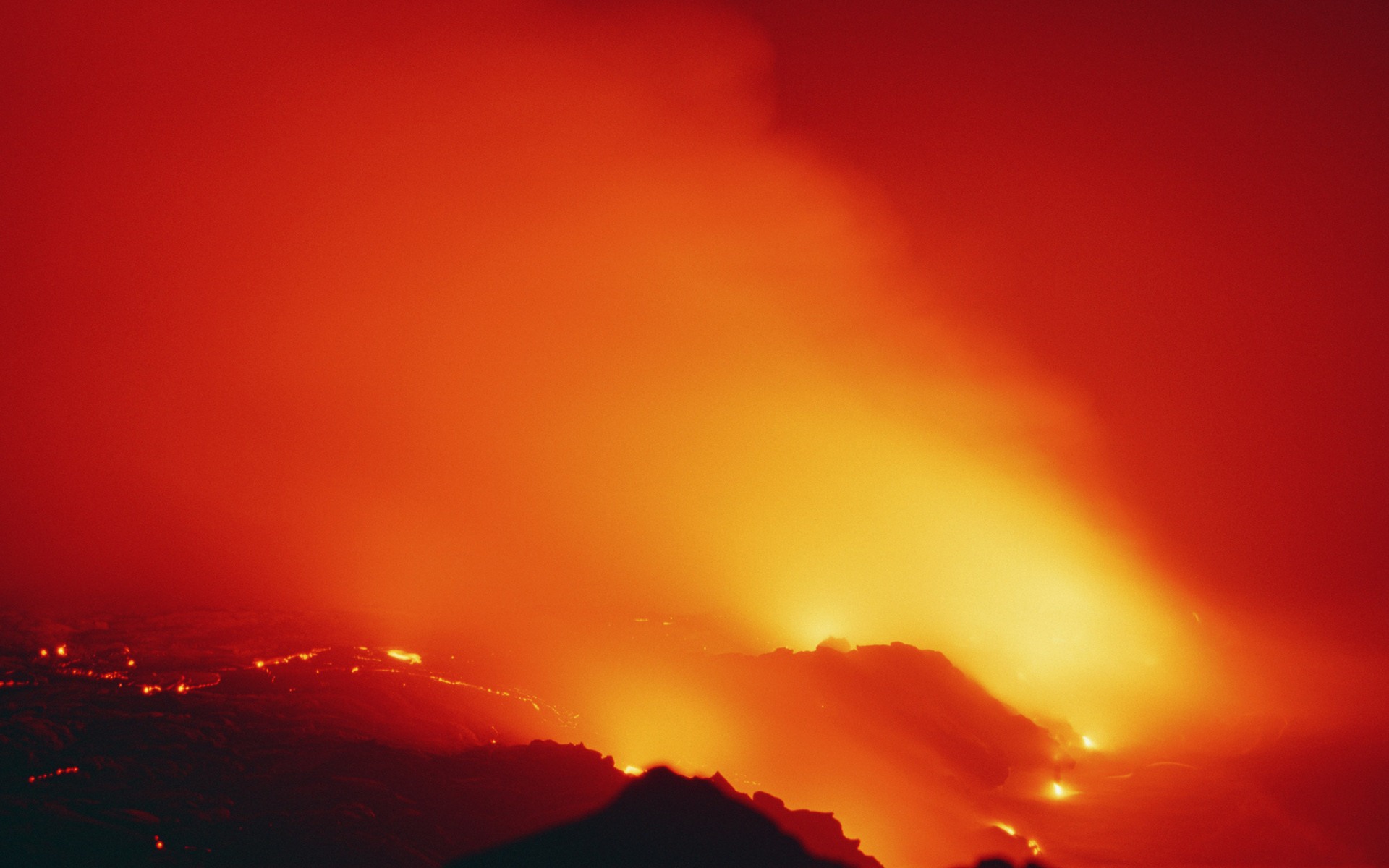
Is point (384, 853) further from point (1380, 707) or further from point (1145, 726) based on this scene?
point (1380, 707)

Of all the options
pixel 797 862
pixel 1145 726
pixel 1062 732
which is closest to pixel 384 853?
pixel 797 862

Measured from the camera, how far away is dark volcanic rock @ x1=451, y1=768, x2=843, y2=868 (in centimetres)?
1555

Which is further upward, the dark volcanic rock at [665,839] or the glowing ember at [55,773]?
the dark volcanic rock at [665,839]

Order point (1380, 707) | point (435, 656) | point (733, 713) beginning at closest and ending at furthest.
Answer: point (733, 713)
point (435, 656)
point (1380, 707)

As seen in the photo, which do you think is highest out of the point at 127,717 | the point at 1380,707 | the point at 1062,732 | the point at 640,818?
the point at 1380,707

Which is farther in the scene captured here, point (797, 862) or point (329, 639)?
point (329, 639)

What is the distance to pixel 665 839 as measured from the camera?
16.2 metres

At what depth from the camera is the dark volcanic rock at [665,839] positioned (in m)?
15.5

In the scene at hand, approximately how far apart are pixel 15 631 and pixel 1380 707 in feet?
259

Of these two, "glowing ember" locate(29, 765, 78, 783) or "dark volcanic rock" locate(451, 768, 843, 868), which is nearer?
"dark volcanic rock" locate(451, 768, 843, 868)

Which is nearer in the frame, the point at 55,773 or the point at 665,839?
the point at 665,839

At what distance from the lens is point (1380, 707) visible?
48.1 metres

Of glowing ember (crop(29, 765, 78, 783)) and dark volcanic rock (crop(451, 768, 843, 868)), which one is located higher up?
dark volcanic rock (crop(451, 768, 843, 868))

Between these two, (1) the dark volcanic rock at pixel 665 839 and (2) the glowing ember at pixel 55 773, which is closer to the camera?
(1) the dark volcanic rock at pixel 665 839
